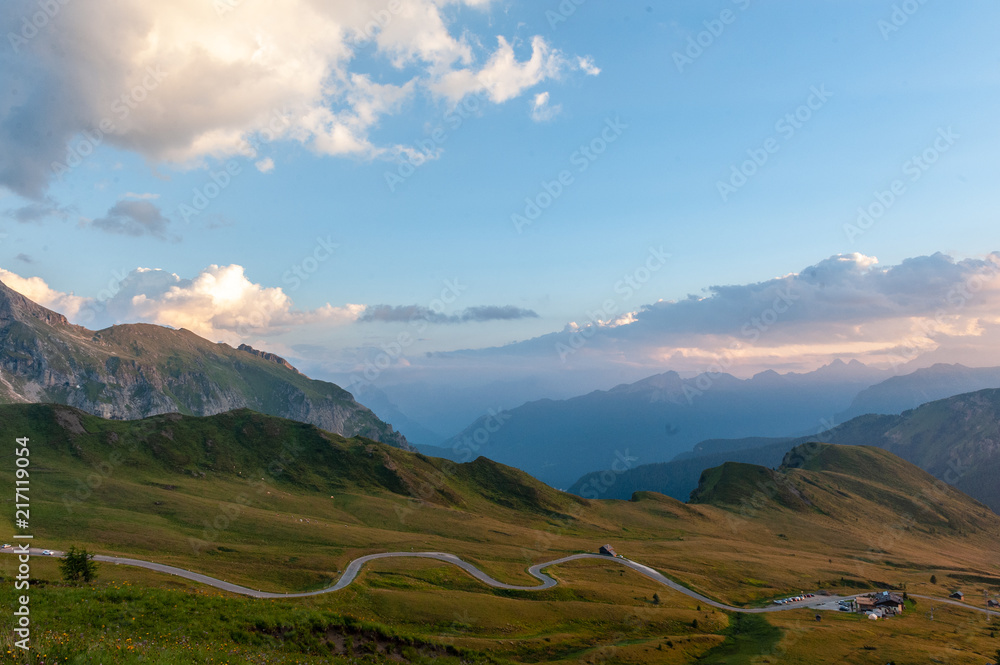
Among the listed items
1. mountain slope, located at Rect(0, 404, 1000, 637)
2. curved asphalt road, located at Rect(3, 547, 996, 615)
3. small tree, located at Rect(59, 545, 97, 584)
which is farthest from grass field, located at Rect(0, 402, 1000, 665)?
curved asphalt road, located at Rect(3, 547, 996, 615)

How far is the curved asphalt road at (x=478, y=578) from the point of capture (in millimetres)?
82000

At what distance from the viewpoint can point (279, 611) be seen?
42.2 metres

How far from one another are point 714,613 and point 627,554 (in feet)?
179

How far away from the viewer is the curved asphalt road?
269ft

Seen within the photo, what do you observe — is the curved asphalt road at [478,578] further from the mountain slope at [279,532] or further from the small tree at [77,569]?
the small tree at [77,569]

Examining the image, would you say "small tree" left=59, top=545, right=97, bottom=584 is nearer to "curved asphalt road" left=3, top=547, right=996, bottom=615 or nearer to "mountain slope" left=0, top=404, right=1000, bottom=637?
"curved asphalt road" left=3, top=547, right=996, bottom=615

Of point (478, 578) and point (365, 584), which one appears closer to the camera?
point (365, 584)

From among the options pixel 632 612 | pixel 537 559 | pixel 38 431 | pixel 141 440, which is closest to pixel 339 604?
pixel 632 612

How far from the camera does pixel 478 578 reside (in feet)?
365

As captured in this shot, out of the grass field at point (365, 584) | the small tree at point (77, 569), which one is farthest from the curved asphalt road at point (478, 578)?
the small tree at point (77, 569)

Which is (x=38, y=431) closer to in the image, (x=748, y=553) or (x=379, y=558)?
(x=379, y=558)

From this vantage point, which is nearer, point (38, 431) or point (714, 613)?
point (714, 613)

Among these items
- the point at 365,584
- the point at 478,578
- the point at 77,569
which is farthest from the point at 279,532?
the point at 77,569

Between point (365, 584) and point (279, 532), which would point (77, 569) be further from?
point (279, 532)
